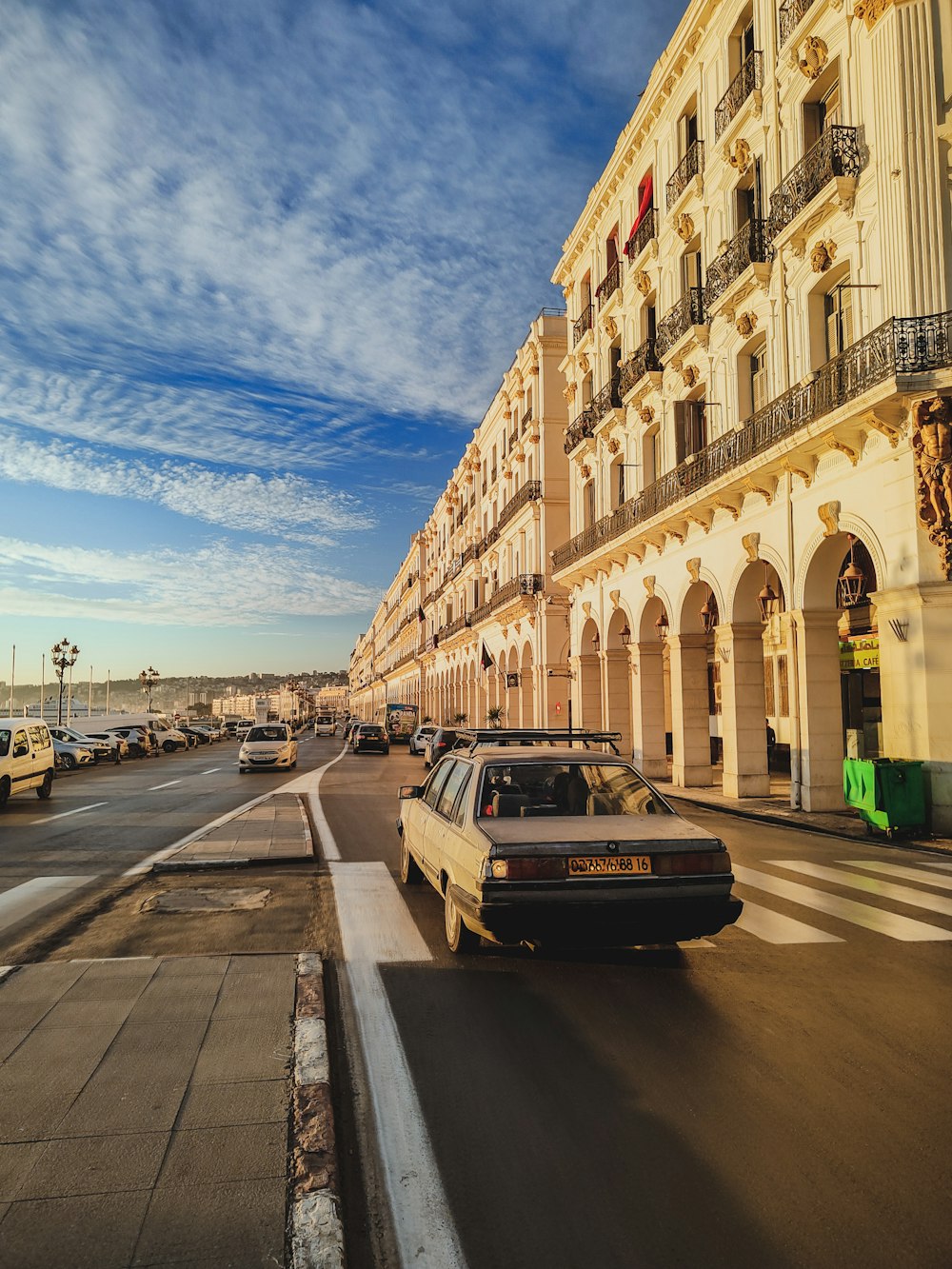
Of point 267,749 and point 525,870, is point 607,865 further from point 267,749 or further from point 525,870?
point 267,749

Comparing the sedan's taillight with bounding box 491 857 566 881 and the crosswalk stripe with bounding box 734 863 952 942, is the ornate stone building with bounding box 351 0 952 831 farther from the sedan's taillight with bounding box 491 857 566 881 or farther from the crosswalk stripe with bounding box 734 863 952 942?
the sedan's taillight with bounding box 491 857 566 881

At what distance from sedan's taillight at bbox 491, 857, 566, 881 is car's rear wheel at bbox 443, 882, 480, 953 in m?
0.93

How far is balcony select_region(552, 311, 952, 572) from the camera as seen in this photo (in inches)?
517

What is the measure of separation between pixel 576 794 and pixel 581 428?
25.3m

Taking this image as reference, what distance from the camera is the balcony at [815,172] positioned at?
49.2ft

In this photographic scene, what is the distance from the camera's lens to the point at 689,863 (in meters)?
5.38

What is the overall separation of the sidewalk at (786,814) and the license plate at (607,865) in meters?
8.49

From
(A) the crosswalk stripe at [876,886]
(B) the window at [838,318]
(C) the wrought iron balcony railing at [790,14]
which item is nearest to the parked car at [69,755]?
(B) the window at [838,318]

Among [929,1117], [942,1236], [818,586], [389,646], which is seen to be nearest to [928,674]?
[818,586]

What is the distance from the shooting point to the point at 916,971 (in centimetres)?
571

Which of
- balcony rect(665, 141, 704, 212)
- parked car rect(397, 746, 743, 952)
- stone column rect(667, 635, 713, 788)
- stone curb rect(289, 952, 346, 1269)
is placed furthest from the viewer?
balcony rect(665, 141, 704, 212)

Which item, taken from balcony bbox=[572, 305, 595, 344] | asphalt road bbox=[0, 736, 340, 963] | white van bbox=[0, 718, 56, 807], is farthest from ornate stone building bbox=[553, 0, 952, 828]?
white van bbox=[0, 718, 56, 807]

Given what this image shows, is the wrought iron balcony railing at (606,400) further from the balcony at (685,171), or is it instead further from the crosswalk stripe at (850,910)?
the crosswalk stripe at (850,910)

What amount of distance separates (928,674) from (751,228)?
10818mm
